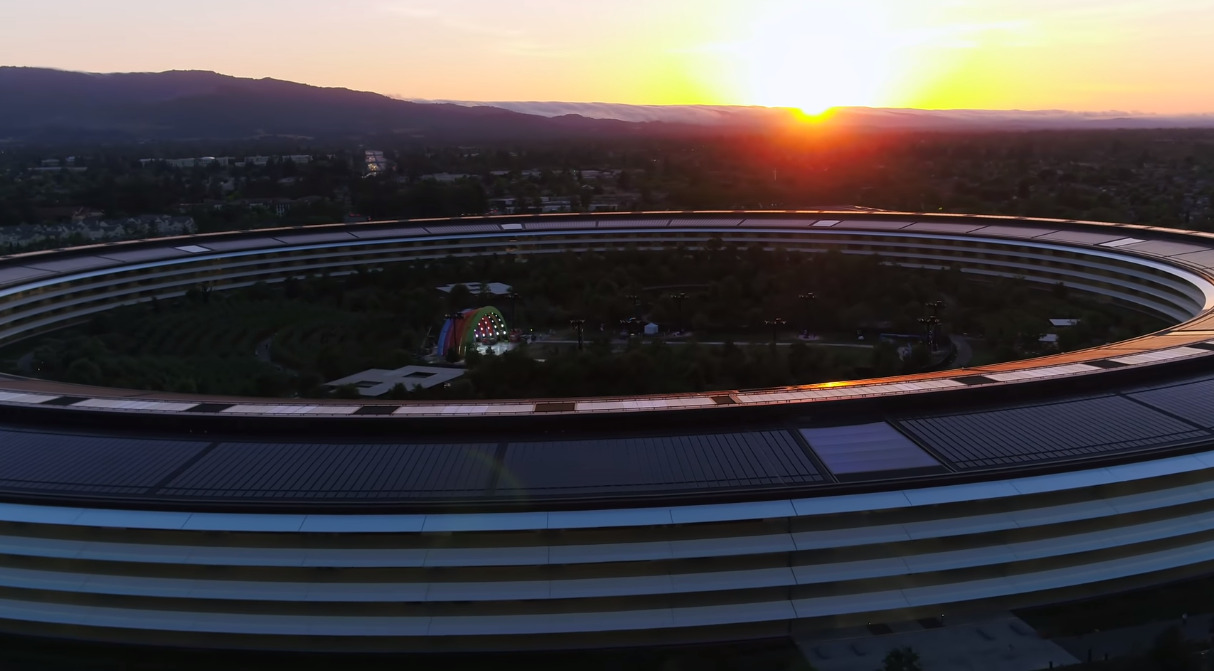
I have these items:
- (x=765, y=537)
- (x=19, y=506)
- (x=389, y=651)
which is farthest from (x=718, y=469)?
(x=19, y=506)

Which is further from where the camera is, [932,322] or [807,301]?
[807,301]

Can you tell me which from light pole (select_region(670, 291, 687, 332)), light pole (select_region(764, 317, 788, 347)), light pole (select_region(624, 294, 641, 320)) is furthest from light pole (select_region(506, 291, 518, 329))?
light pole (select_region(764, 317, 788, 347))

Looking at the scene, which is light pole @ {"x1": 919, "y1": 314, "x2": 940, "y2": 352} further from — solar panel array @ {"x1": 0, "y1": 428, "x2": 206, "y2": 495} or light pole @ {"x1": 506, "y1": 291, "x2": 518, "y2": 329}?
solar panel array @ {"x1": 0, "y1": 428, "x2": 206, "y2": 495}

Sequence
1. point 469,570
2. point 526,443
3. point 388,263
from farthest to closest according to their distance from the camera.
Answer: point 388,263 → point 526,443 → point 469,570

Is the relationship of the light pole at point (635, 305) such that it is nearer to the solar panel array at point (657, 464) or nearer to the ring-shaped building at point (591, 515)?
the ring-shaped building at point (591, 515)

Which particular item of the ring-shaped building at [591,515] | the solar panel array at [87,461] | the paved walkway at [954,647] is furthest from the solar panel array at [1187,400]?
the solar panel array at [87,461]

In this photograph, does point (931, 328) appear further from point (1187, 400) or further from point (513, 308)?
point (1187, 400)

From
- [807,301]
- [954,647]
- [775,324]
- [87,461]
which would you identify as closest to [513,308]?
[775,324]

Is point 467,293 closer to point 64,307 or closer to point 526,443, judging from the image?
point 64,307

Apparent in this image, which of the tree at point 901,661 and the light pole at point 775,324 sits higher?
the tree at point 901,661
